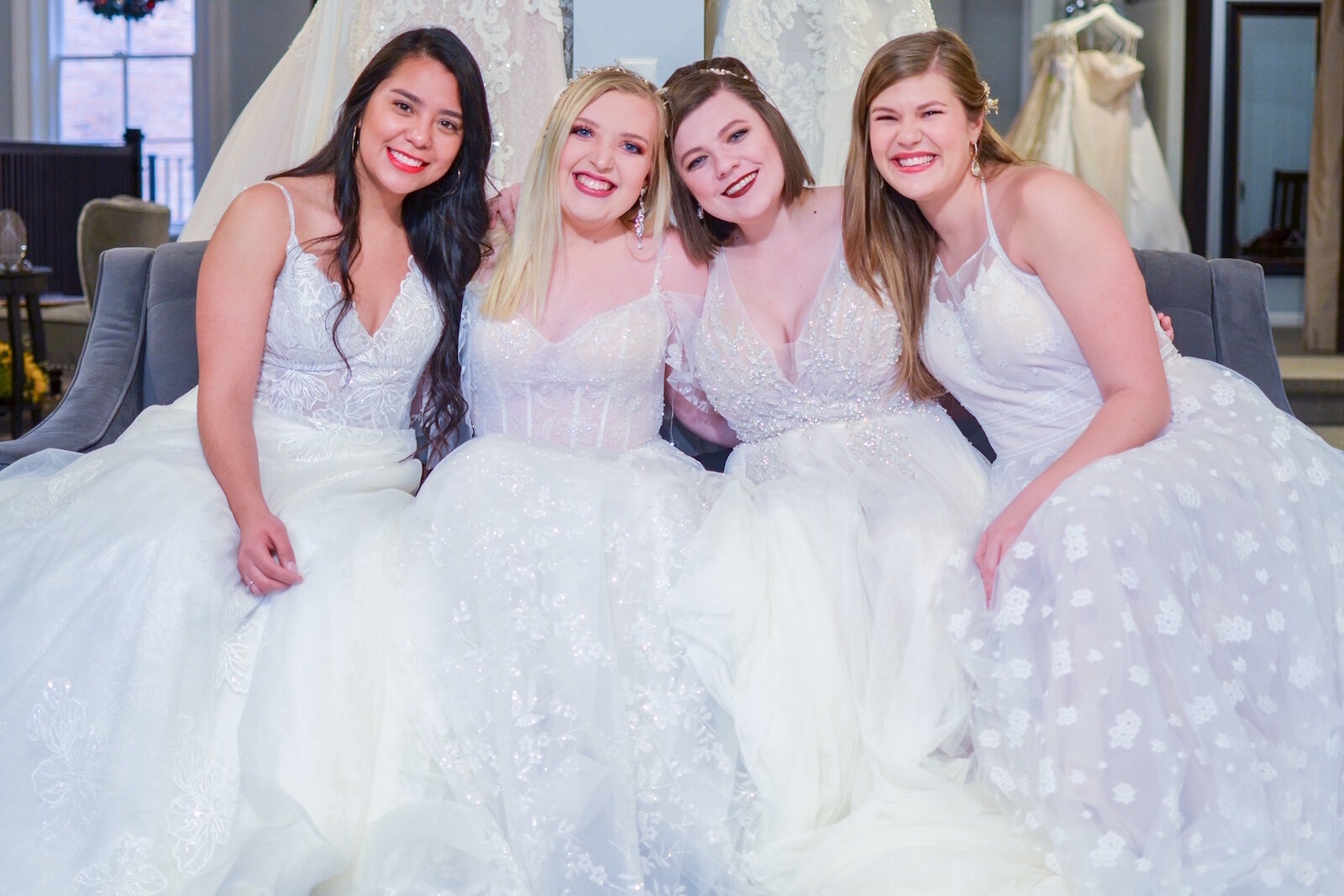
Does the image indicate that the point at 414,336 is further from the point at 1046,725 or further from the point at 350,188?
the point at 1046,725

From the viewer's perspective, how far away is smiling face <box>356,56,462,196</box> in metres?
2.27

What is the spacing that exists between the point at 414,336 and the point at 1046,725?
129 cm

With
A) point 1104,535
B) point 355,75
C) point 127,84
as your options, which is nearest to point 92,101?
point 127,84

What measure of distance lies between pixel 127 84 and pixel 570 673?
880 centimetres

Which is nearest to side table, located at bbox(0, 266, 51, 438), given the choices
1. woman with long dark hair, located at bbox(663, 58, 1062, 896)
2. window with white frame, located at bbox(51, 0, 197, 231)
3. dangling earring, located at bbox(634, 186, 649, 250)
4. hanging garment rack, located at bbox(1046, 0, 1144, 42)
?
window with white frame, located at bbox(51, 0, 197, 231)

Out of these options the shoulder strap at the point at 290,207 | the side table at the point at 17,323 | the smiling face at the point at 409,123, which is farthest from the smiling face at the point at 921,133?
the side table at the point at 17,323

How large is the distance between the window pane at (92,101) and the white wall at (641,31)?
7.31 metres

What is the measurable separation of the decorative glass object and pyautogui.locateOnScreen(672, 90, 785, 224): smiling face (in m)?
4.47

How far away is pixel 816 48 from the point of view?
123 inches

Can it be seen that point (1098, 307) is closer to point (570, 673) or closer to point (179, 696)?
point (570, 673)

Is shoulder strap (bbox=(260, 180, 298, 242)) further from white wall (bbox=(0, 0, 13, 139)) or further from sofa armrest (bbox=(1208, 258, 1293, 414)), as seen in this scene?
white wall (bbox=(0, 0, 13, 139))

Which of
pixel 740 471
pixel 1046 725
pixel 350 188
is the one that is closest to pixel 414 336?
pixel 350 188

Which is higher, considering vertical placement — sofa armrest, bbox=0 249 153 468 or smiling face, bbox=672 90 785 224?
smiling face, bbox=672 90 785 224

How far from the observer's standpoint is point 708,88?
237 centimetres
